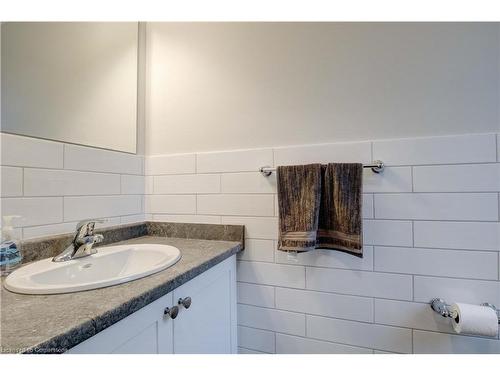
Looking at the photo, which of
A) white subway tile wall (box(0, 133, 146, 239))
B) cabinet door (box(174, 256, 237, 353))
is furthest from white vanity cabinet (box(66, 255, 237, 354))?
white subway tile wall (box(0, 133, 146, 239))

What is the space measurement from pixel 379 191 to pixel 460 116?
1.18 ft

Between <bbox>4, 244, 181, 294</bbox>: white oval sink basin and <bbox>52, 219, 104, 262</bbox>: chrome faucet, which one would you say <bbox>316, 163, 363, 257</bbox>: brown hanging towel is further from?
<bbox>52, 219, 104, 262</bbox>: chrome faucet

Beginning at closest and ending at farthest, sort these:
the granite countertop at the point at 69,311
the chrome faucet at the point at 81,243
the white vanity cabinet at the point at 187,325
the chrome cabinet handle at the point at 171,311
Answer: the granite countertop at the point at 69,311 → the white vanity cabinet at the point at 187,325 → the chrome cabinet handle at the point at 171,311 → the chrome faucet at the point at 81,243

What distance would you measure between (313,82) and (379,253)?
2.37 ft

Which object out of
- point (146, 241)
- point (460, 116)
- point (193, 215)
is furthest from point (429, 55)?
point (146, 241)

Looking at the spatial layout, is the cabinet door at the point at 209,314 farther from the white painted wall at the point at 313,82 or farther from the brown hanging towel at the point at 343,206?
the white painted wall at the point at 313,82

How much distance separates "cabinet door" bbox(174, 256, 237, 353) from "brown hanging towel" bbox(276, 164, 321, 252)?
27 cm

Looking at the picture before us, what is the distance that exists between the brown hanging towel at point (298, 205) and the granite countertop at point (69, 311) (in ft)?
1.24

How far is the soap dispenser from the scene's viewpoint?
0.64 meters

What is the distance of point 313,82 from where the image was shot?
95 centimetres

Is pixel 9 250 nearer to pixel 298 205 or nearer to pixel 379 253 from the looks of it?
pixel 298 205

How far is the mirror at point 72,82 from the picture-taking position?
0.77m

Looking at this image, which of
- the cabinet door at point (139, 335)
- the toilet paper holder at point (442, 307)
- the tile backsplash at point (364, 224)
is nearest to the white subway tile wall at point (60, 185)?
the tile backsplash at point (364, 224)
